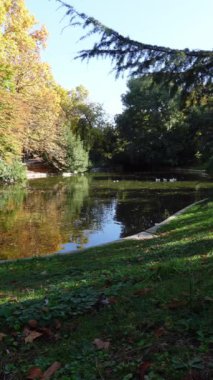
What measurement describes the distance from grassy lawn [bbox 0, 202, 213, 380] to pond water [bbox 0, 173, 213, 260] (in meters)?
6.18

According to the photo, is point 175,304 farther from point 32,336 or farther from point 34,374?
point 34,374

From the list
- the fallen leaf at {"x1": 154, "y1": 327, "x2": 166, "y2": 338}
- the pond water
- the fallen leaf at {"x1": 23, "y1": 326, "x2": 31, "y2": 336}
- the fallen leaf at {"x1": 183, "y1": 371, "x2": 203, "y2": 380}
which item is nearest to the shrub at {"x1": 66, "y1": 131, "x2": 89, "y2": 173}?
the pond water

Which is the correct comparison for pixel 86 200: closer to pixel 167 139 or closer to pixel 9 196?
pixel 9 196

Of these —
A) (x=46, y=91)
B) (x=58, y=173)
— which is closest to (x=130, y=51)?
(x=46, y=91)

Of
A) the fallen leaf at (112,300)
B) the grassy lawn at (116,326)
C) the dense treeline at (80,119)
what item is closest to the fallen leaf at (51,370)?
the grassy lawn at (116,326)

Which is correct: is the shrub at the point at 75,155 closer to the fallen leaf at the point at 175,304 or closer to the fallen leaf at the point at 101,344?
the fallen leaf at the point at 175,304

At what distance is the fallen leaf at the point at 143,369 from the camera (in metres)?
3.33

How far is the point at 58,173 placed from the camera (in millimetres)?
51594

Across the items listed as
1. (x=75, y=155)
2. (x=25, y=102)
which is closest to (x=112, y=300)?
(x=25, y=102)

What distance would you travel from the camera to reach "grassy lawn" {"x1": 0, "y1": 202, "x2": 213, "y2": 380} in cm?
351

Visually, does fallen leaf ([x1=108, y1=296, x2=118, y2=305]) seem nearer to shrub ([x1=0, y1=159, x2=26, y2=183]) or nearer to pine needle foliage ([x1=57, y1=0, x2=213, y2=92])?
pine needle foliage ([x1=57, y1=0, x2=213, y2=92])

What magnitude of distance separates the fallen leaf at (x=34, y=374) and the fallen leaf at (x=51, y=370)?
5cm

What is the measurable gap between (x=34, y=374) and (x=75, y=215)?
15.6 meters

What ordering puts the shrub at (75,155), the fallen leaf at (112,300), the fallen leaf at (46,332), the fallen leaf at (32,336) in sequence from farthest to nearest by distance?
the shrub at (75,155)
the fallen leaf at (112,300)
the fallen leaf at (46,332)
the fallen leaf at (32,336)
